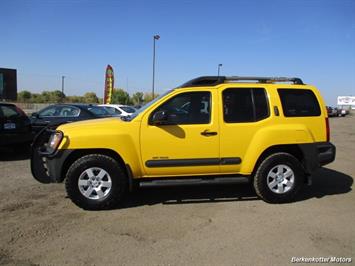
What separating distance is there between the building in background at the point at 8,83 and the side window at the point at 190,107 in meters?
46.7

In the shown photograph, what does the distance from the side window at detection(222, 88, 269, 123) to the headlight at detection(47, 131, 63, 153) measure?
2.58m

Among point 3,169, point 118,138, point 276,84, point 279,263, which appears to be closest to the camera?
point 279,263

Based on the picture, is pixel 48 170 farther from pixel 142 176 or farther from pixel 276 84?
pixel 276 84

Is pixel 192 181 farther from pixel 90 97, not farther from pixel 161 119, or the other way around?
pixel 90 97

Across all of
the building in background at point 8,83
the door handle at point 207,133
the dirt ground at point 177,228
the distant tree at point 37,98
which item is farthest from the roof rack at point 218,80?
the distant tree at point 37,98

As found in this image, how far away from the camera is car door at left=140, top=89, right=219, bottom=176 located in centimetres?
575

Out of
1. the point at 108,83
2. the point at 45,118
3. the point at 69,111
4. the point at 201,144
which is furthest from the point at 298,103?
the point at 108,83

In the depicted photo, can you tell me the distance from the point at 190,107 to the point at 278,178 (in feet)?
6.12

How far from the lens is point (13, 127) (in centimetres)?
981

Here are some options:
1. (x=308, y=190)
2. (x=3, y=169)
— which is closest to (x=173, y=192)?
(x=308, y=190)

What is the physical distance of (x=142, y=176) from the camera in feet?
19.2

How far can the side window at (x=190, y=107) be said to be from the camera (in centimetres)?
585

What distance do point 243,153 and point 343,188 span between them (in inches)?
99.6

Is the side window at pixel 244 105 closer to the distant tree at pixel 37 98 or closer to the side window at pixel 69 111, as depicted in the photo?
the side window at pixel 69 111
